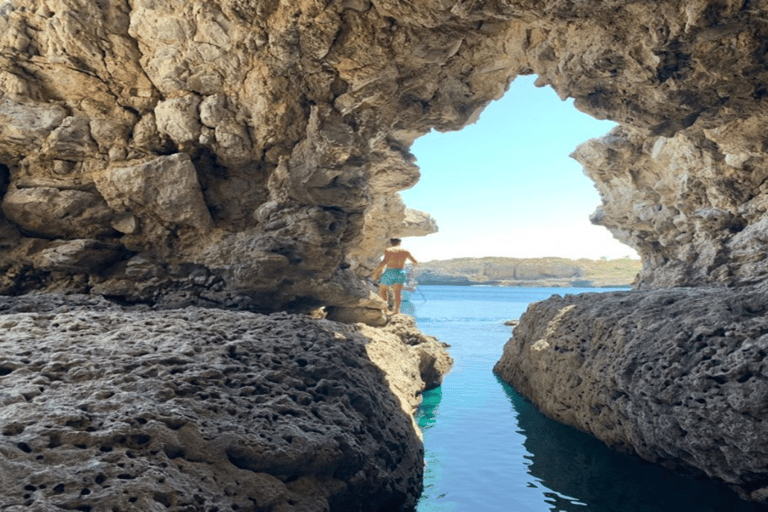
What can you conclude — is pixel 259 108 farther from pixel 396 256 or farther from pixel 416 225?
pixel 416 225

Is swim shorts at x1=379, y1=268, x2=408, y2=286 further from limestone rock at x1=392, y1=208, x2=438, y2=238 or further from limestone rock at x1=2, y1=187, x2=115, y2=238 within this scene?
limestone rock at x1=392, y1=208, x2=438, y2=238

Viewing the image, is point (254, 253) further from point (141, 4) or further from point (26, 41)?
point (26, 41)

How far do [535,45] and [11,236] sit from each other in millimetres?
7673

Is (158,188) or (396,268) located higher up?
(158,188)

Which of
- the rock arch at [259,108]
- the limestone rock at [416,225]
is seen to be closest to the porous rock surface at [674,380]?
the rock arch at [259,108]

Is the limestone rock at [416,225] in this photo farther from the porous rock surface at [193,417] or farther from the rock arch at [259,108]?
the porous rock surface at [193,417]

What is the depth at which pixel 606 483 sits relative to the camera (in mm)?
4738

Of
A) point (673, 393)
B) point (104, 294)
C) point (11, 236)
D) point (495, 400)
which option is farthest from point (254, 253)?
point (673, 393)

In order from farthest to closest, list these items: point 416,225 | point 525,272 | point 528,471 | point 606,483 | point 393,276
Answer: point 525,272 → point 416,225 → point 393,276 → point 528,471 → point 606,483

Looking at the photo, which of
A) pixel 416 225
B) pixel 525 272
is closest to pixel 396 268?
pixel 416 225

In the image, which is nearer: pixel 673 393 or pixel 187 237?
pixel 673 393

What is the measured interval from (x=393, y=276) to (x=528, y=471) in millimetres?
6361

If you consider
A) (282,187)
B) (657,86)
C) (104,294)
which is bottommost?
(104,294)

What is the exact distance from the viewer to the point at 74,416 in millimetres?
2887
